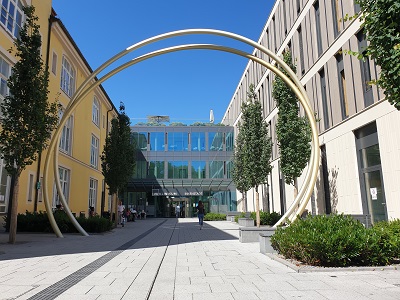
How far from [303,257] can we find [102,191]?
3152 cm

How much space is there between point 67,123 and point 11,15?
→ 1021 cm

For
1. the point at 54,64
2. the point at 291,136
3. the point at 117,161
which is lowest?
the point at 117,161

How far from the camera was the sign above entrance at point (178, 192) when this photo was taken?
1875 inches

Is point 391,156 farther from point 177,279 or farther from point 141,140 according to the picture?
point 141,140

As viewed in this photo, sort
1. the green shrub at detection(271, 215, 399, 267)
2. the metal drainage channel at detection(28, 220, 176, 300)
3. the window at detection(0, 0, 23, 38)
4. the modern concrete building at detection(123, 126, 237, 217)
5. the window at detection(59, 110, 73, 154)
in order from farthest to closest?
the modern concrete building at detection(123, 126, 237, 217)
the window at detection(59, 110, 73, 154)
the window at detection(0, 0, 23, 38)
the green shrub at detection(271, 215, 399, 267)
the metal drainage channel at detection(28, 220, 176, 300)

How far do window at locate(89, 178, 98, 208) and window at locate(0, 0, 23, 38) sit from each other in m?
17.5

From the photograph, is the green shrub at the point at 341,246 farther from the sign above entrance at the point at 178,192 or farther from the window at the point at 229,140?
the window at the point at 229,140

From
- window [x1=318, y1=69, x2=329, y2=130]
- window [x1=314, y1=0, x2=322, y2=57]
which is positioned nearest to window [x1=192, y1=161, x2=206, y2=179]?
window [x1=318, y1=69, x2=329, y2=130]

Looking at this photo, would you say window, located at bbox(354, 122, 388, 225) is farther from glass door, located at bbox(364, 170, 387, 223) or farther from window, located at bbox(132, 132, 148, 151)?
window, located at bbox(132, 132, 148, 151)

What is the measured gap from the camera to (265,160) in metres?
21.3

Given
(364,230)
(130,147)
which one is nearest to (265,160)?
(130,147)

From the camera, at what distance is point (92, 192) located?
33812 millimetres

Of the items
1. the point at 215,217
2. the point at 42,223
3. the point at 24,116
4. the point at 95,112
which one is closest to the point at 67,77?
the point at 95,112

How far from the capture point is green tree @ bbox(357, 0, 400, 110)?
6012mm
